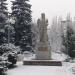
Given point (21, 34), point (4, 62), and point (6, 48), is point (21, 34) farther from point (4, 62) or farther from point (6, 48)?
point (4, 62)

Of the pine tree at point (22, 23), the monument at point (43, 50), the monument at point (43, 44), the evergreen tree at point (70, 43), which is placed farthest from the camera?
the pine tree at point (22, 23)

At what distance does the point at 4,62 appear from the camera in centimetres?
1531

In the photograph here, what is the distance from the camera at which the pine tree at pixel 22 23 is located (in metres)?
35.3

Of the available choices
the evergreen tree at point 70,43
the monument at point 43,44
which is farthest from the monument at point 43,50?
the evergreen tree at point 70,43

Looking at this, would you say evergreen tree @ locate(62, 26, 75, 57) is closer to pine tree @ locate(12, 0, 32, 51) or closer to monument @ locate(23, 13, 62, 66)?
monument @ locate(23, 13, 62, 66)

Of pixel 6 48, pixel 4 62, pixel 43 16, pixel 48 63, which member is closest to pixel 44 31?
pixel 43 16

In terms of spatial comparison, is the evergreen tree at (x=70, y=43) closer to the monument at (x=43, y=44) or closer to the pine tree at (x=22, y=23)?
the monument at (x=43, y=44)

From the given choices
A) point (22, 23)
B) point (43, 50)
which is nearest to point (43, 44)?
point (43, 50)

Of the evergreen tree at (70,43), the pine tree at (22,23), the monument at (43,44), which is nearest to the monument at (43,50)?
the monument at (43,44)

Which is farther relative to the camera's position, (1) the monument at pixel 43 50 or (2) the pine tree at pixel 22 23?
(2) the pine tree at pixel 22 23

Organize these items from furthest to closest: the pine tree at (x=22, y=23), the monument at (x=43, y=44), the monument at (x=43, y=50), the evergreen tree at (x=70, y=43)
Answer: the pine tree at (x=22, y=23)
the evergreen tree at (x=70, y=43)
the monument at (x=43, y=44)
the monument at (x=43, y=50)

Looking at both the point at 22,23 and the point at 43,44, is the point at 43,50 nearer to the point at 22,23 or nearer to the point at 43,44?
the point at 43,44

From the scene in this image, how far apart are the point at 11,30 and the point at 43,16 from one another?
11696 mm

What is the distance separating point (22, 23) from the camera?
35.8 m
